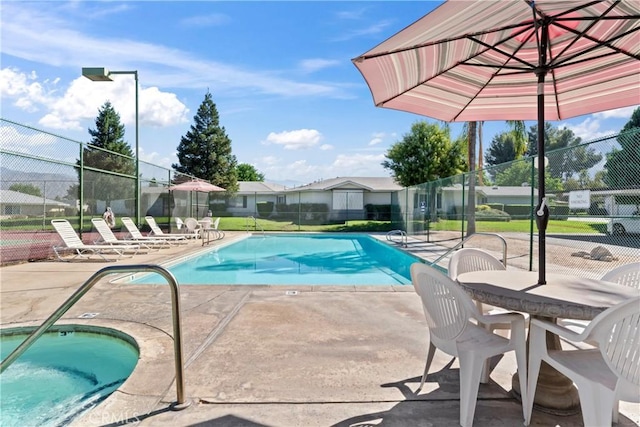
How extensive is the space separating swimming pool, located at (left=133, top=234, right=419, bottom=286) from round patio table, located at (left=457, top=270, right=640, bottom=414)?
16.3 feet

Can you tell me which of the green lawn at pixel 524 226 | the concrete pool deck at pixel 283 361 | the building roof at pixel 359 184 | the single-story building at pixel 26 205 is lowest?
the concrete pool deck at pixel 283 361

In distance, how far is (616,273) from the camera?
2918 millimetres

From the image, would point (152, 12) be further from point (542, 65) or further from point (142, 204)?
point (142, 204)

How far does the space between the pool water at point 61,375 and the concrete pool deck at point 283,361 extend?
20cm

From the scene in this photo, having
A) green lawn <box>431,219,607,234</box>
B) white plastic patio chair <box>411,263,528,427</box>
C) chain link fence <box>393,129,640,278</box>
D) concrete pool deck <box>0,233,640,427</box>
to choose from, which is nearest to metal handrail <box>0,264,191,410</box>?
concrete pool deck <box>0,233,640,427</box>

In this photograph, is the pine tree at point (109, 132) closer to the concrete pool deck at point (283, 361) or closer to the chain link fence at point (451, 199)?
the chain link fence at point (451, 199)

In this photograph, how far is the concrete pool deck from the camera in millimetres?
2262

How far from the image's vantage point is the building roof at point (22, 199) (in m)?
7.82

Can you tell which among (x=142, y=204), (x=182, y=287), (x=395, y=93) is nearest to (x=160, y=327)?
(x=182, y=287)

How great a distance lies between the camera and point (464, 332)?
2.33 metres

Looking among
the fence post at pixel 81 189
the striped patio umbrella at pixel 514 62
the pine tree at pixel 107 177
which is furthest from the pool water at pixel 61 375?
the pine tree at pixel 107 177

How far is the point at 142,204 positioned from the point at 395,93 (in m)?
12.6

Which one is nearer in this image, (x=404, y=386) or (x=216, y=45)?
(x=404, y=386)

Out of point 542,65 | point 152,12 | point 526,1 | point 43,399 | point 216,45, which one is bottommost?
point 43,399
